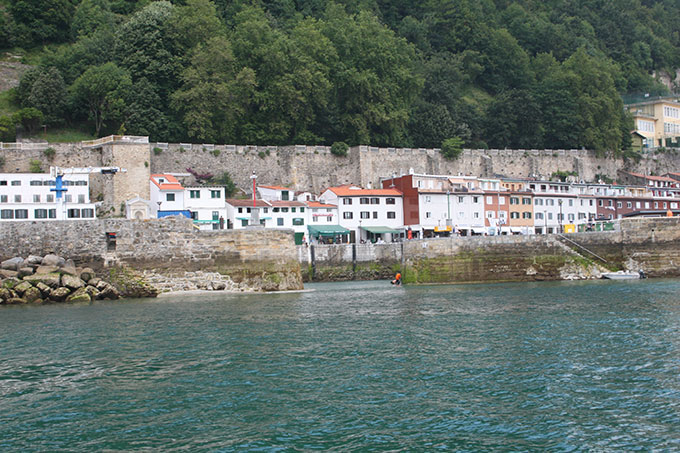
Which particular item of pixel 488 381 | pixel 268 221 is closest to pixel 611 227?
pixel 268 221

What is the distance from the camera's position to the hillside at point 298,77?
177 feet

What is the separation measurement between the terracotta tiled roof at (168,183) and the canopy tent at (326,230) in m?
9.90

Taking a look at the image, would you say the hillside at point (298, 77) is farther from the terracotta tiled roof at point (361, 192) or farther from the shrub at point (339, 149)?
the terracotta tiled roof at point (361, 192)

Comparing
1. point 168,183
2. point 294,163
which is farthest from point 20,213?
point 294,163

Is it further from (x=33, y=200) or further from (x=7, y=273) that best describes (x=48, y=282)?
(x=33, y=200)

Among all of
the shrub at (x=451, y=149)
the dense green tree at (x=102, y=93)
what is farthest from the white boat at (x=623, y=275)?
the dense green tree at (x=102, y=93)

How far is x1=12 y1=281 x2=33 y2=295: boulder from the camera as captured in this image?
93.6 ft

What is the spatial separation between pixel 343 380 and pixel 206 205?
36.7 m

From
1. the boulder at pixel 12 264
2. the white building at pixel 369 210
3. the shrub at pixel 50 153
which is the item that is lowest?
the boulder at pixel 12 264

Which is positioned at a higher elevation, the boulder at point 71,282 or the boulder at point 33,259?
the boulder at point 33,259

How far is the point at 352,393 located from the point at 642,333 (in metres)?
9.64

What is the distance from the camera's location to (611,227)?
136ft

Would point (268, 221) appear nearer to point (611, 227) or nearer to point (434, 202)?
point (434, 202)

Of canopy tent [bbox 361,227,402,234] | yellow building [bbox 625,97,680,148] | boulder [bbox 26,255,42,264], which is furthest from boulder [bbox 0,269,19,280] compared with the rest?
yellow building [bbox 625,97,680,148]
